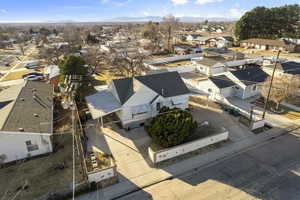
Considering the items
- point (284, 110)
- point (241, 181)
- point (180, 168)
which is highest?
point (284, 110)

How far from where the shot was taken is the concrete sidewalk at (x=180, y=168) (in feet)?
43.4

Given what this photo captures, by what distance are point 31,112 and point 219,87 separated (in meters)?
24.7

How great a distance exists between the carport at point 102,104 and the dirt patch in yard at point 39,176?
481cm

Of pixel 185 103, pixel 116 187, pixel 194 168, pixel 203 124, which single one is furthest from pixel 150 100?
pixel 116 187

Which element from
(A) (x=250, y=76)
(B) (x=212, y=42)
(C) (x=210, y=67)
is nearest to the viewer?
(A) (x=250, y=76)

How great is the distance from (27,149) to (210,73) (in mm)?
36169

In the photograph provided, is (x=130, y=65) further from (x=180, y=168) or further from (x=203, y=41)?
(x=203, y=41)

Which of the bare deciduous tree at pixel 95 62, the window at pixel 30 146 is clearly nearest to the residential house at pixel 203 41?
the bare deciduous tree at pixel 95 62

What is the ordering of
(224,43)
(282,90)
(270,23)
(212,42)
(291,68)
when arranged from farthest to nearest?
1. (212,42)
2. (224,43)
3. (270,23)
4. (291,68)
5. (282,90)

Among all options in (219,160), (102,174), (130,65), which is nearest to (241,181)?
(219,160)

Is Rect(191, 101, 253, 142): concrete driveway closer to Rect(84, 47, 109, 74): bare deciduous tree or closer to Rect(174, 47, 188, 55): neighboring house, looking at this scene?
Rect(84, 47, 109, 74): bare deciduous tree

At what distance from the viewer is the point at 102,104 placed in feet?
70.5

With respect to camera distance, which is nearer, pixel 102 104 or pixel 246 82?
pixel 102 104

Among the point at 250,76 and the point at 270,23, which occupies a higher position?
the point at 270,23
